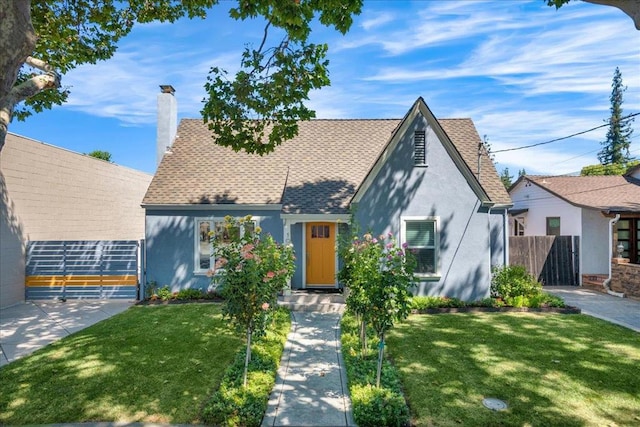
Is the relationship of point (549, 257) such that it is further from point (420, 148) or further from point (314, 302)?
point (314, 302)

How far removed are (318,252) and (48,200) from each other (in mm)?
10876

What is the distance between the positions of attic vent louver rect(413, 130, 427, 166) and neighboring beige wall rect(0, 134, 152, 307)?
14000 mm

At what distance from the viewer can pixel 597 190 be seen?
17.4m

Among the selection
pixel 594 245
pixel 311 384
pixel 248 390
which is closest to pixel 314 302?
pixel 311 384

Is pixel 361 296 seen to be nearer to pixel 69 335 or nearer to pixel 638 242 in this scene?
pixel 69 335

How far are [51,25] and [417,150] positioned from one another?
12284mm

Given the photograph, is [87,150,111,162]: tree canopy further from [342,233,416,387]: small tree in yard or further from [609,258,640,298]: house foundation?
[609,258,640,298]: house foundation

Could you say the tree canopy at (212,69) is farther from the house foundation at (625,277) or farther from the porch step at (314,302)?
the house foundation at (625,277)

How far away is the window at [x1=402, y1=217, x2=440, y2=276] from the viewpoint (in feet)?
38.0

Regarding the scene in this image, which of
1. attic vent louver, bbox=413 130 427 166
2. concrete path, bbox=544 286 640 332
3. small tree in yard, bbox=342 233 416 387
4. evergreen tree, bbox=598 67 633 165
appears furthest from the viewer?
evergreen tree, bbox=598 67 633 165

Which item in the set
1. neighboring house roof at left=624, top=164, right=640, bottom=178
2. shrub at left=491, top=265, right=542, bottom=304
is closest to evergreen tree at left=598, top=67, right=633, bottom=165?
neighboring house roof at left=624, top=164, right=640, bottom=178

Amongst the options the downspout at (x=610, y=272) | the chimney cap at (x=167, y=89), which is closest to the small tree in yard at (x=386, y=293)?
the downspout at (x=610, y=272)

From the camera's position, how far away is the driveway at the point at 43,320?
25.9ft

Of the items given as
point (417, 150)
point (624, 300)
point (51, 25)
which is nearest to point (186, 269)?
point (51, 25)
